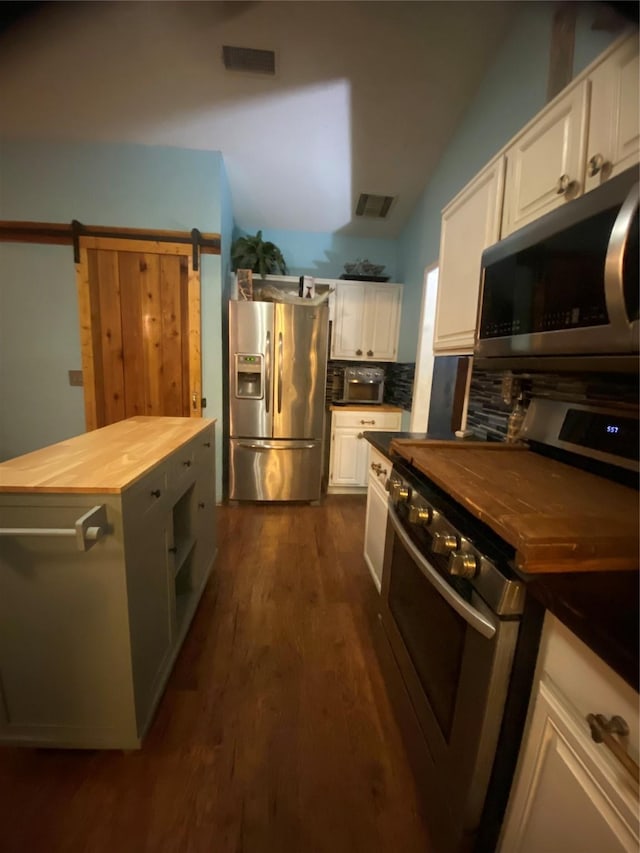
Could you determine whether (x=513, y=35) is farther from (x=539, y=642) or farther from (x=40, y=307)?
(x=40, y=307)

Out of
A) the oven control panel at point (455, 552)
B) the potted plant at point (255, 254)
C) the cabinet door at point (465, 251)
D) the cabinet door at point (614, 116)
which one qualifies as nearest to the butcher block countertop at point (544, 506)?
the oven control panel at point (455, 552)

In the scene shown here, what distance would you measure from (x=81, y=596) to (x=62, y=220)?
287cm

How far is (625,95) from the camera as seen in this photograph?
789 mm

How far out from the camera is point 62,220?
2.50m

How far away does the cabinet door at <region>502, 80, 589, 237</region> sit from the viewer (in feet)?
3.02

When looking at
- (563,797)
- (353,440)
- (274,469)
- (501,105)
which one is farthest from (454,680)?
(501,105)

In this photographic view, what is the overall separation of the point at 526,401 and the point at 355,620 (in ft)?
4.41

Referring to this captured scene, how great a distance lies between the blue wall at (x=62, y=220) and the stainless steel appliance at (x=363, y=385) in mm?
1279

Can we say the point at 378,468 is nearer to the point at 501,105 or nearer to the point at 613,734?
the point at 613,734

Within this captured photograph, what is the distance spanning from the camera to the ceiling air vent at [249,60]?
175cm

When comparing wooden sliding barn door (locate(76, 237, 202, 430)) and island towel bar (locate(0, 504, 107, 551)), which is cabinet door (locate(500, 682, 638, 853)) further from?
wooden sliding barn door (locate(76, 237, 202, 430))

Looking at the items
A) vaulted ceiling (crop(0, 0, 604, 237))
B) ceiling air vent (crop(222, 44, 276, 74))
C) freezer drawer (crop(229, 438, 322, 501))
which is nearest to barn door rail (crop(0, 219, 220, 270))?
vaulted ceiling (crop(0, 0, 604, 237))

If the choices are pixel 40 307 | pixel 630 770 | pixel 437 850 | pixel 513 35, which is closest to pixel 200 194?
pixel 40 307

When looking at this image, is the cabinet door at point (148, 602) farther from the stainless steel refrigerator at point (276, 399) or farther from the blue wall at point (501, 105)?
the blue wall at point (501, 105)
